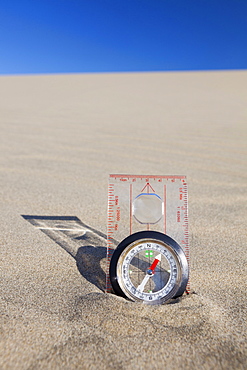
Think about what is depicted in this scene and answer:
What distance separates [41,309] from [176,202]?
73cm

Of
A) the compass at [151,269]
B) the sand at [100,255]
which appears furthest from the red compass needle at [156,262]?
the sand at [100,255]

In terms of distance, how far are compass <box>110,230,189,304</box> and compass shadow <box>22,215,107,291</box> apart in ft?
0.45

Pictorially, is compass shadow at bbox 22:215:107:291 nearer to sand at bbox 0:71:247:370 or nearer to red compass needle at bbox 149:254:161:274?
sand at bbox 0:71:247:370

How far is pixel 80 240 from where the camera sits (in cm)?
171

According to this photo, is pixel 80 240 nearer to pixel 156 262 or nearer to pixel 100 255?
pixel 100 255

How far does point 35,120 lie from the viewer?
5676 millimetres

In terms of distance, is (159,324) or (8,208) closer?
(159,324)

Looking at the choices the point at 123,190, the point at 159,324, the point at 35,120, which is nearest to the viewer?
the point at 159,324

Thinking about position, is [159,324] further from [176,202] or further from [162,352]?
[176,202]

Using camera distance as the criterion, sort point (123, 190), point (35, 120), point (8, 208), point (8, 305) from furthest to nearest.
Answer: point (35, 120) → point (8, 208) → point (123, 190) → point (8, 305)

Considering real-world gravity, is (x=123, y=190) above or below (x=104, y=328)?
above

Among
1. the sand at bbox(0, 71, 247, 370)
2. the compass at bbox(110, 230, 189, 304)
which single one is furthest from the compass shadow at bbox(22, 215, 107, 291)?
the compass at bbox(110, 230, 189, 304)

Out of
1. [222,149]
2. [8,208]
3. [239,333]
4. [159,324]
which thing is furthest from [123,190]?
[222,149]

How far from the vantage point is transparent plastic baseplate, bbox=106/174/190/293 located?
4.41 feet
